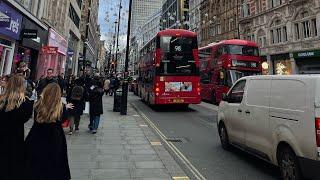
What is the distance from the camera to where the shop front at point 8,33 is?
48.1 feet

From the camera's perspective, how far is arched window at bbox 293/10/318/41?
1162 inches

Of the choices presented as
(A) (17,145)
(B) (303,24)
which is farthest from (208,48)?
(A) (17,145)

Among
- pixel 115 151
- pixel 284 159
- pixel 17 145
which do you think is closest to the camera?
pixel 17 145

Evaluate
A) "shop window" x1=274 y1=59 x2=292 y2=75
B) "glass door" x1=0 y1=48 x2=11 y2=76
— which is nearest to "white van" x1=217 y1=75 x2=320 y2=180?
"glass door" x1=0 y1=48 x2=11 y2=76

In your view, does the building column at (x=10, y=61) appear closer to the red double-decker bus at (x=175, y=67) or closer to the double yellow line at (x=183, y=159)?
the red double-decker bus at (x=175, y=67)

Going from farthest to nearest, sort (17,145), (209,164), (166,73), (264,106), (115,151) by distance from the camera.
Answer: (166,73)
(115,151)
(209,164)
(264,106)
(17,145)

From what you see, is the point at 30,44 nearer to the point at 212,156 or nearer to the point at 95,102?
the point at 95,102

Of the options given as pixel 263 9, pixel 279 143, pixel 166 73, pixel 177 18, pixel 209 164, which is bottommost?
pixel 209 164

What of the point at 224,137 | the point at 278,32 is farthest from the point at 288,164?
the point at 278,32

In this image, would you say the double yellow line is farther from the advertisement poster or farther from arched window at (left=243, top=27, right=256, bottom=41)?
arched window at (left=243, top=27, right=256, bottom=41)

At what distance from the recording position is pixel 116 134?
32.8 ft

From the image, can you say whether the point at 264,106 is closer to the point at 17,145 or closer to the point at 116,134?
the point at 17,145

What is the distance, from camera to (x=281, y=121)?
18.1 feet

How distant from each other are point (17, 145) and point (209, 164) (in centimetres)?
430
